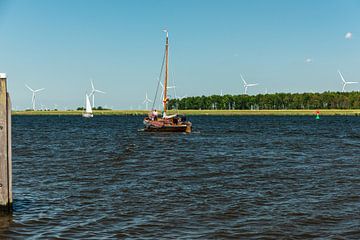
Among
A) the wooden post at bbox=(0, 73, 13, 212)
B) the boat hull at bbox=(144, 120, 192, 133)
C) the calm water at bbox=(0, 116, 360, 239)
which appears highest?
the wooden post at bbox=(0, 73, 13, 212)

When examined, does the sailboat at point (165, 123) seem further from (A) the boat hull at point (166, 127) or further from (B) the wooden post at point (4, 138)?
(B) the wooden post at point (4, 138)

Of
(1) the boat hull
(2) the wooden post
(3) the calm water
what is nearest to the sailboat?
(1) the boat hull

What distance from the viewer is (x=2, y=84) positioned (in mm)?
14234

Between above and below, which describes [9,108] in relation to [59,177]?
above

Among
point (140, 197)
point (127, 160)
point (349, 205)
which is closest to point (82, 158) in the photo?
point (127, 160)

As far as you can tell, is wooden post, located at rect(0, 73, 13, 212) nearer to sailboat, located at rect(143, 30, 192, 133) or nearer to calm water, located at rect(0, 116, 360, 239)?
calm water, located at rect(0, 116, 360, 239)

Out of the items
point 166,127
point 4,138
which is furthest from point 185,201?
point 166,127

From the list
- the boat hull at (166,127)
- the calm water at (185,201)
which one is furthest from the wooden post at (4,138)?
the boat hull at (166,127)

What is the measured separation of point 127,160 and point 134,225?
69.6 ft

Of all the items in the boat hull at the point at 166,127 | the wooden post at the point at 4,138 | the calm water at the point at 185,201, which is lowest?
the calm water at the point at 185,201

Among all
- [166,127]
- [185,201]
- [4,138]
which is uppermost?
[4,138]

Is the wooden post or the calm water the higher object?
the wooden post

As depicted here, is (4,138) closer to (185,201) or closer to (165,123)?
(185,201)

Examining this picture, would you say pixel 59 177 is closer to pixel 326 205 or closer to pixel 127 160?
pixel 127 160
